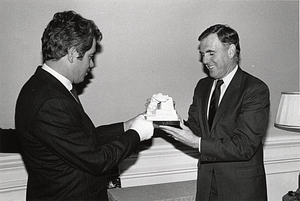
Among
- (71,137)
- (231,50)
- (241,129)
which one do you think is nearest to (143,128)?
(71,137)

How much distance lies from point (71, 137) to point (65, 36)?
60 cm

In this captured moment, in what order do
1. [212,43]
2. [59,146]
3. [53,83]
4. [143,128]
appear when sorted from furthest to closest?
[212,43], [143,128], [53,83], [59,146]

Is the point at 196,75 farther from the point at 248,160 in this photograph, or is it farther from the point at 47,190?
the point at 47,190

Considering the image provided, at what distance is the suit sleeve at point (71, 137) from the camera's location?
192 cm

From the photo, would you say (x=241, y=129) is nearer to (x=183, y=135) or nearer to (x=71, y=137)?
(x=183, y=135)

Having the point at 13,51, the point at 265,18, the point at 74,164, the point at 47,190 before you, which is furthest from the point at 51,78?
the point at 265,18

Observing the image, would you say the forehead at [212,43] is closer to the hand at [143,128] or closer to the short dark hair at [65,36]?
the hand at [143,128]

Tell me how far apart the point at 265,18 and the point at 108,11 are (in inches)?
73.5

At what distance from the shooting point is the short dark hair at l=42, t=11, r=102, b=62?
6.80ft

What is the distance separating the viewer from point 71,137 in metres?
1.94

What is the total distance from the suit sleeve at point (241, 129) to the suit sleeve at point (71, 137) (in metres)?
0.81

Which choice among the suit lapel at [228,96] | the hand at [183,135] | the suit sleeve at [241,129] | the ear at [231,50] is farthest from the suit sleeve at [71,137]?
the ear at [231,50]

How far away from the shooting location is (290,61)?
4.26m

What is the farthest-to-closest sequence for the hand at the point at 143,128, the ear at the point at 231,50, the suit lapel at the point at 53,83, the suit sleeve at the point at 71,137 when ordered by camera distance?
the ear at the point at 231,50 < the hand at the point at 143,128 < the suit lapel at the point at 53,83 < the suit sleeve at the point at 71,137
